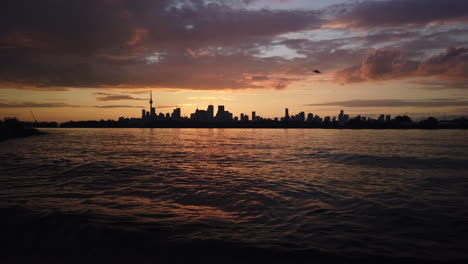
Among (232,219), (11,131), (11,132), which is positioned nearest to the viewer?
A: (232,219)

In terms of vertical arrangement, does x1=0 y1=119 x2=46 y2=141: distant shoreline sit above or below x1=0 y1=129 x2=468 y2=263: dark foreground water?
above

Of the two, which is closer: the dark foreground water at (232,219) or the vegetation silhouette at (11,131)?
the dark foreground water at (232,219)

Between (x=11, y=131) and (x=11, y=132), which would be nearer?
(x=11, y=132)

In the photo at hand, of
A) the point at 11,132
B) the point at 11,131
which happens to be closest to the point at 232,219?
the point at 11,132

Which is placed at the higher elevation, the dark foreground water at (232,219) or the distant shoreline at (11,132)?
the distant shoreline at (11,132)

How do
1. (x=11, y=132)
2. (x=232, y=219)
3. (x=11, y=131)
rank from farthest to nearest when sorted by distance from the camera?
(x=11, y=131) → (x=11, y=132) → (x=232, y=219)

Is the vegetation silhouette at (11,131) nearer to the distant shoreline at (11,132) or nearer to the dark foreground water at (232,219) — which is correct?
the distant shoreline at (11,132)

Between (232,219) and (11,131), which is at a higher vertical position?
(11,131)

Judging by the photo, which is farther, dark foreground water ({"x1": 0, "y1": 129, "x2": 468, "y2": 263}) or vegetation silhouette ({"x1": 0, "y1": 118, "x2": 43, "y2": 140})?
vegetation silhouette ({"x1": 0, "y1": 118, "x2": 43, "y2": 140})

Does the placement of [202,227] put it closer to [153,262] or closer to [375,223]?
[153,262]

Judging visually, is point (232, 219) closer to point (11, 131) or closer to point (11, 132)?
point (11, 132)

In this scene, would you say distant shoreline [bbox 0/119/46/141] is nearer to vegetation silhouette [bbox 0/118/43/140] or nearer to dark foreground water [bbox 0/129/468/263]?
vegetation silhouette [bbox 0/118/43/140]

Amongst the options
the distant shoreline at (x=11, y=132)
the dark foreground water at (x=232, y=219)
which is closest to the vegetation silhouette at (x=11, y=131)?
the distant shoreline at (x=11, y=132)

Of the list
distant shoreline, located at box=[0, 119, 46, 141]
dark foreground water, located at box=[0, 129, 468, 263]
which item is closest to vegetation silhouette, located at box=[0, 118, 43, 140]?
distant shoreline, located at box=[0, 119, 46, 141]
